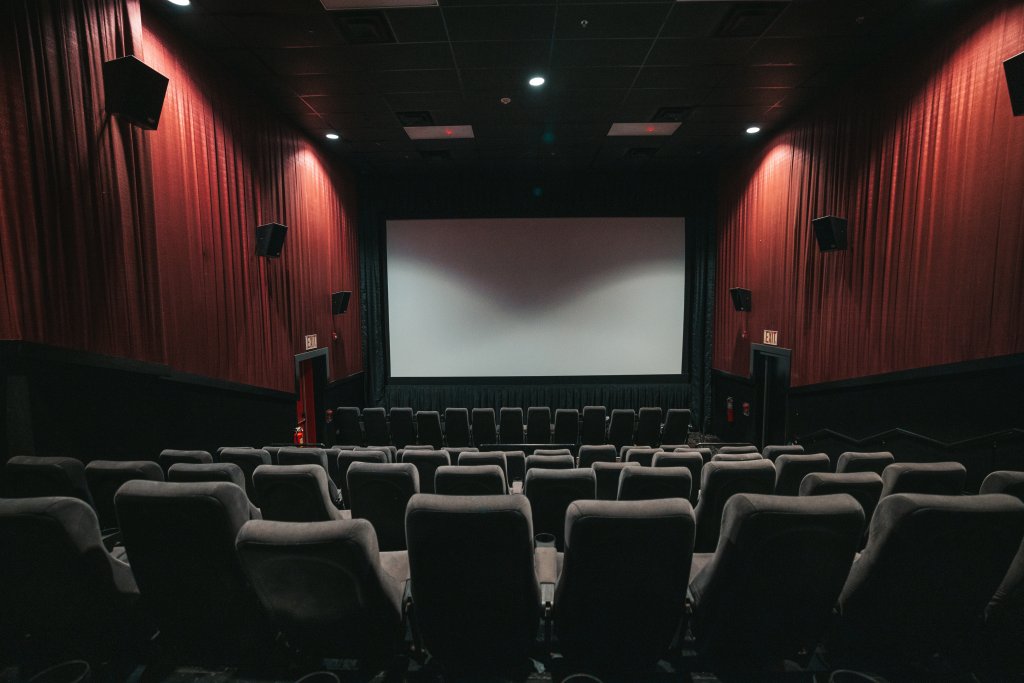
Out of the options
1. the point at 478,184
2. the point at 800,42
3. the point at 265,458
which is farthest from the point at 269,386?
Answer: the point at 800,42

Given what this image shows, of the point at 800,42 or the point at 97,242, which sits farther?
the point at 800,42

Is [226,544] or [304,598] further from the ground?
[226,544]

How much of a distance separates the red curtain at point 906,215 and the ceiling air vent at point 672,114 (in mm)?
1598

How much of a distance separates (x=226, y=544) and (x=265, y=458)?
6.72 feet

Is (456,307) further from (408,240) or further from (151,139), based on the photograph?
(151,139)

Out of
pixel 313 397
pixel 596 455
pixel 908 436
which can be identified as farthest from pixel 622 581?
pixel 313 397

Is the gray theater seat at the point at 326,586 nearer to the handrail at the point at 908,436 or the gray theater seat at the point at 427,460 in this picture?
the gray theater seat at the point at 427,460

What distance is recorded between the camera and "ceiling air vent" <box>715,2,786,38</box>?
159 inches

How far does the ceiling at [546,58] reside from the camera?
412 centimetres

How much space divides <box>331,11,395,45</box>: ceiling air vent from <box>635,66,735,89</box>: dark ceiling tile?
2698 mm

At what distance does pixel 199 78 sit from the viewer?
185 inches

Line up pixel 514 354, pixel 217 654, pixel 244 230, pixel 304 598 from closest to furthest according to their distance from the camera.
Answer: pixel 304 598
pixel 217 654
pixel 244 230
pixel 514 354

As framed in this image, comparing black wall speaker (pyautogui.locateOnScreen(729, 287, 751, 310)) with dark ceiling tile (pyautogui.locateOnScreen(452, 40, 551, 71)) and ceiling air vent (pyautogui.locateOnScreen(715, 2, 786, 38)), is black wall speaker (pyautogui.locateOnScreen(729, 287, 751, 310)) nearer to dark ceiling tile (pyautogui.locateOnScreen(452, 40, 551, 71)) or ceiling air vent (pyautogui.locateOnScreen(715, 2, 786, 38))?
ceiling air vent (pyautogui.locateOnScreen(715, 2, 786, 38))

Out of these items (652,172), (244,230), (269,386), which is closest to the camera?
(244,230)
